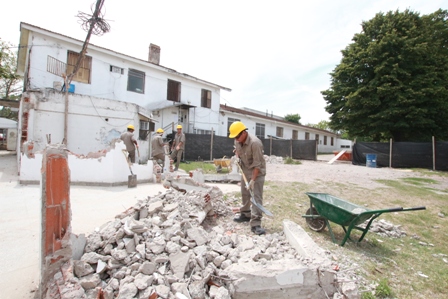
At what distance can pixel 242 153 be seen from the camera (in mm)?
3912

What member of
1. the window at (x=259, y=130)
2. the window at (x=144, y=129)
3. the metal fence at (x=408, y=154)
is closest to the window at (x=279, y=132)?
the window at (x=259, y=130)

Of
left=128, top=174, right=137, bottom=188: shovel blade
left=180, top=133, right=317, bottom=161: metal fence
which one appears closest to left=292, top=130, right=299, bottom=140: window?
left=180, top=133, right=317, bottom=161: metal fence

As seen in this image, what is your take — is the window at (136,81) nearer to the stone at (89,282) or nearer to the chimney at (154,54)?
the chimney at (154,54)

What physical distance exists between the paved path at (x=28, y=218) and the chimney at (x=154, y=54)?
1218cm

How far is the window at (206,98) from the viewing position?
18438 mm

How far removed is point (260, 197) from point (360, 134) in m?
18.2

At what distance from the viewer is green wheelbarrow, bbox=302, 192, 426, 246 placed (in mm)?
3108

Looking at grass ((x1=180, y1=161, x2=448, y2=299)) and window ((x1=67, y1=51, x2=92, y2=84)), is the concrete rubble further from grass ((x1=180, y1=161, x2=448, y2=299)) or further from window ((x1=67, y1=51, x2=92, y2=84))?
window ((x1=67, y1=51, x2=92, y2=84))

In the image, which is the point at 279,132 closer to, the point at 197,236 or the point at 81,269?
the point at 197,236

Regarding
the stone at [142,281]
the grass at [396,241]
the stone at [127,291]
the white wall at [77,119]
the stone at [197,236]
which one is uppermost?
the white wall at [77,119]

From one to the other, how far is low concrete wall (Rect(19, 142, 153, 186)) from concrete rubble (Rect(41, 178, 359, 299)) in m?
3.65

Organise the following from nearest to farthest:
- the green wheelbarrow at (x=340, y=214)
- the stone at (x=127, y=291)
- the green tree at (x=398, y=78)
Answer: the stone at (x=127, y=291), the green wheelbarrow at (x=340, y=214), the green tree at (x=398, y=78)

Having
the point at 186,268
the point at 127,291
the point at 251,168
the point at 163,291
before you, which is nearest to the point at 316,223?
the point at 251,168

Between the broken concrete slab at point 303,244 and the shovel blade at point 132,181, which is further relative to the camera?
the shovel blade at point 132,181
